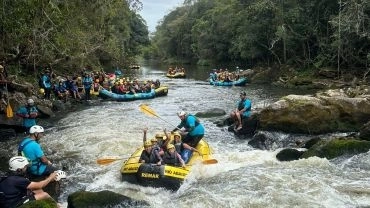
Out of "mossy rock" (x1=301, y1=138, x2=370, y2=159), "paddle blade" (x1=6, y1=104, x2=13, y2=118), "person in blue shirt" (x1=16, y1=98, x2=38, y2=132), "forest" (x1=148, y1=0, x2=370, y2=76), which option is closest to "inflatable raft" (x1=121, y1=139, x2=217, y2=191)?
"mossy rock" (x1=301, y1=138, x2=370, y2=159)

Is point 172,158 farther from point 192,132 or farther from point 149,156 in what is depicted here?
point 192,132

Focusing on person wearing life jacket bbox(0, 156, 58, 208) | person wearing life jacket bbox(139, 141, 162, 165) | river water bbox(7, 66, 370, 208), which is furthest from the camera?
person wearing life jacket bbox(139, 141, 162, 165)

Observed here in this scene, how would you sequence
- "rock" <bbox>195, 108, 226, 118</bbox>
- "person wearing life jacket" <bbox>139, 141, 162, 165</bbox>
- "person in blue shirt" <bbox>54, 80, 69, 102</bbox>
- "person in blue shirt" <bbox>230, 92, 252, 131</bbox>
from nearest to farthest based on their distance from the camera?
"person wearing life jacket" <bbox>139, 141, 162, 165</bbox> < "person in blue shirt" <bbox>230, 92, 252, 131</bbox> < "rock" <bbox>195, 108, 226, 118</bbox> < "person in blue shirt" <bbox>54, 80, 69, 102</bbox>

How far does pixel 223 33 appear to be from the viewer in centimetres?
5416

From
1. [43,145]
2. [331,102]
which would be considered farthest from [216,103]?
[43,145]

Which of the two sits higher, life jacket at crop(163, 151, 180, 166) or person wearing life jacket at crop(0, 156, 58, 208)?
person wearing life jacket at crop(0, 156, 58, 208)

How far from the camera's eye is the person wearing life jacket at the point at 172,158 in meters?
10.0

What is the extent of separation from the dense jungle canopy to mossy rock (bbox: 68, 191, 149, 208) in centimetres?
528

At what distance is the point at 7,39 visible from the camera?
1398 centimetres

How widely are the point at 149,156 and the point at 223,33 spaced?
45545mm

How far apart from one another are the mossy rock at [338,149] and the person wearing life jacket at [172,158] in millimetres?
3428

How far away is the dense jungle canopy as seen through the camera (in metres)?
13.3

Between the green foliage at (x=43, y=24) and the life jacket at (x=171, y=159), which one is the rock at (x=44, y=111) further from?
the life jacket at (x=171, y=159)

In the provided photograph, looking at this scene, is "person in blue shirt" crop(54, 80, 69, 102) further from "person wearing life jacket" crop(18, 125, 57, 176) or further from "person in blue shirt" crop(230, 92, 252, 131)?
"person wearing life jacket" crop(18, 125, 57, 176)
